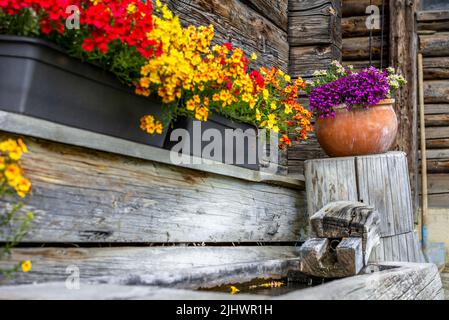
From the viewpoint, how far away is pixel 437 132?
5.96 metres

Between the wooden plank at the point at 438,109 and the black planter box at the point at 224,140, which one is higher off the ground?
the wooden plank at the point at 438,109

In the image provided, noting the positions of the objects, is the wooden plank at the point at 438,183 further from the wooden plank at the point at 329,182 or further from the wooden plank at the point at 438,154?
the wooden plank at the point at 329,182

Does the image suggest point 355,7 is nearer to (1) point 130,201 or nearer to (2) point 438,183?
(2) point 438,183

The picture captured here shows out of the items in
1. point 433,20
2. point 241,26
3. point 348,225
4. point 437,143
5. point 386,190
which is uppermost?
point 433,20

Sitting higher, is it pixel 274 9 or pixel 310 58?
pixel 274 9

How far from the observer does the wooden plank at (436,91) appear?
233 inches

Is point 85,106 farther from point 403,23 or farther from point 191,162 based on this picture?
point 403,23

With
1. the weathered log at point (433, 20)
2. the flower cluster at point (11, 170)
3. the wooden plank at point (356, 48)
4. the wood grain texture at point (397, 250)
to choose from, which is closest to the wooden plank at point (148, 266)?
the flower cluster at point (11, 170)

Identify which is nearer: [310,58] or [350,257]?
[350,257]

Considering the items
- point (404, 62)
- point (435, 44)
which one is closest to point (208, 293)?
point (404, 62)

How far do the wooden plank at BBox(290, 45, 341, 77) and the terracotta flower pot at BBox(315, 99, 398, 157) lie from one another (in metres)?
0.70

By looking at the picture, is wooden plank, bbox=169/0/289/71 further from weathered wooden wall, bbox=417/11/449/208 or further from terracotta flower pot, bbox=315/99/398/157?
weathered wooden wall, bbox=417/11/449/208

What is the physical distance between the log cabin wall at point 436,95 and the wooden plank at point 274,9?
8.58 feet
